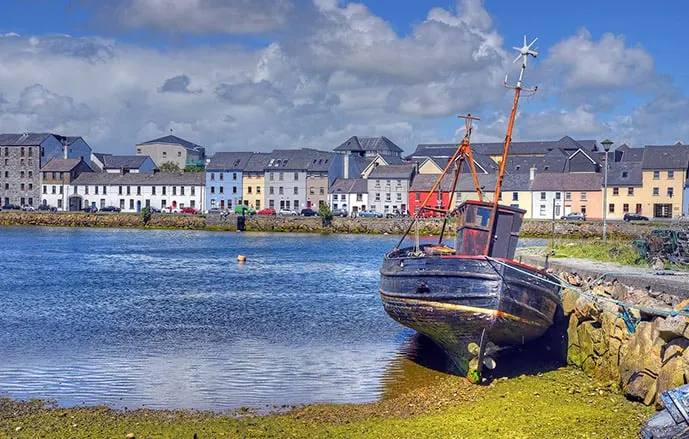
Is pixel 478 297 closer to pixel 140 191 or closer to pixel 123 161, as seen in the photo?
pixel 140 191

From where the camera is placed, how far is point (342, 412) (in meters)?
17.0

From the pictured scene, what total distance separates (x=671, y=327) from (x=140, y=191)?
4834 inches

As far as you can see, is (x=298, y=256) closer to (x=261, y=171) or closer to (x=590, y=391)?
(x=590, y=391)

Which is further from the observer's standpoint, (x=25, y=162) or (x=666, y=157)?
(x=25, y=162)

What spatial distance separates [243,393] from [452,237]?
67232mm

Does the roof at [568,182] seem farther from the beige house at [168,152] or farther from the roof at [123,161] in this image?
the beige house at [168,152]

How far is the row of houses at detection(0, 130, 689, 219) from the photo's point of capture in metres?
105

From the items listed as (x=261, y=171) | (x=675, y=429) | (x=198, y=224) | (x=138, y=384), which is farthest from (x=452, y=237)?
(x=675, y=429)

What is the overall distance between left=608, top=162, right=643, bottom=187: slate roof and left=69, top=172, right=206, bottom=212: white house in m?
63.1

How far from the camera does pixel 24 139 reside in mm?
140125

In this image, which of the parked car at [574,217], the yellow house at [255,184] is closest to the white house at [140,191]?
the yellow house at [255,184]

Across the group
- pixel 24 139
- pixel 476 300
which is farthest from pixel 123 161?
pixel 476 300

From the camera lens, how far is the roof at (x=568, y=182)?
346ft

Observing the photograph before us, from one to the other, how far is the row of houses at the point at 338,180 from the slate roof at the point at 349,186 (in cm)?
17
